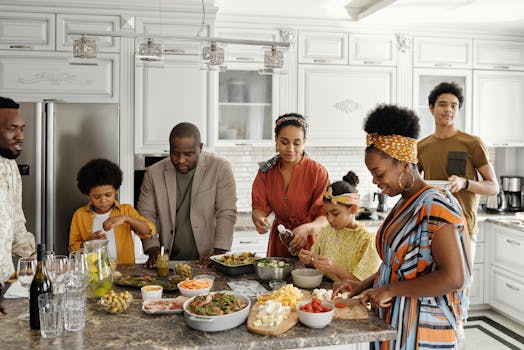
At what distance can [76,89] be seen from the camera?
4.01 m

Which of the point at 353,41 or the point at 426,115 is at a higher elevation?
the point at 353,41

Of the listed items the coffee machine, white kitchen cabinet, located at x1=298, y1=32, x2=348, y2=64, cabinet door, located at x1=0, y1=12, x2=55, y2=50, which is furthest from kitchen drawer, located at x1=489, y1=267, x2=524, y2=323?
cabinet door, located at x1=0, y1=12, x2=55, y2=50

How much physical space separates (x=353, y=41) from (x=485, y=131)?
1552mm

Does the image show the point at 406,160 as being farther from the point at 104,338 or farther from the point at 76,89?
the point at 76,89

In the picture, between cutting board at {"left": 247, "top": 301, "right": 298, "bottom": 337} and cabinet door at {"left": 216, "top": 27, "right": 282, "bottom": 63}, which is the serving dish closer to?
cutting board at {"left": 247, "top": 301, "right": 298, "bottom": 337}

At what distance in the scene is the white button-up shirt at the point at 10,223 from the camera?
242 centimetres

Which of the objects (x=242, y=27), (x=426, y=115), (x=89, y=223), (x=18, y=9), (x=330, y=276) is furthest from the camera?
(x=426, y=115)

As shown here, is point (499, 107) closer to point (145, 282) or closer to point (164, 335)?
point (145, 282)

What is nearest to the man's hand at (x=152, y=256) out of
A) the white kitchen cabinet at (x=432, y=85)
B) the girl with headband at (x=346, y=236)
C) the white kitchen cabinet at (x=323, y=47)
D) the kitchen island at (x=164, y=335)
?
the kitchen island at (x=164, y=335)

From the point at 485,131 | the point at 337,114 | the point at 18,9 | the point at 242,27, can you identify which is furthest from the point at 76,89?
the point at 485,131

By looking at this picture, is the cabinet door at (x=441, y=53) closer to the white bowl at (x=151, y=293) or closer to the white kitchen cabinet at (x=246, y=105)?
the white kitchen cabinet at (x=246, y=105)

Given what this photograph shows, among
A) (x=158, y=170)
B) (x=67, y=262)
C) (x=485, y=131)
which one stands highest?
(x=485, y=131)

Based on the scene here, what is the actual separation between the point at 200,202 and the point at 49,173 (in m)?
1.57

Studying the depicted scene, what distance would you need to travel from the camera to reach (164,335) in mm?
1663
